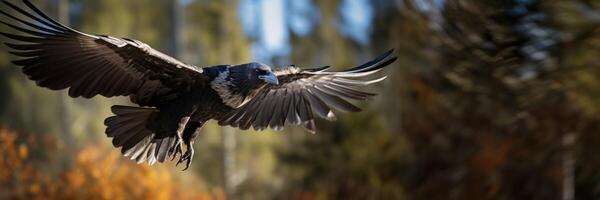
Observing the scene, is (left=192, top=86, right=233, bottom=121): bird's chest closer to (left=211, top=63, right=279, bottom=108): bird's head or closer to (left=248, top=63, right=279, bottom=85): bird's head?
(left=211, top=63, right=279, bottom=108): bird's head

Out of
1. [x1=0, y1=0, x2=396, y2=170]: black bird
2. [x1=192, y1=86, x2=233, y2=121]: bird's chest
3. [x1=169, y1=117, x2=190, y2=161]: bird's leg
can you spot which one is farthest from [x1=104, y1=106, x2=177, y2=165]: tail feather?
[x1=192, y1=86, x2=233, y2=121]: bird's chest

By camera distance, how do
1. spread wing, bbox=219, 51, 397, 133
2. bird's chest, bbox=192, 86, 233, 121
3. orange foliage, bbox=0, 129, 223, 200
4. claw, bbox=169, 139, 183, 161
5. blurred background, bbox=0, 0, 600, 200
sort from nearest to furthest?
bird's chest, bbox=192, 86, 233, 121 < claw, bbox=169, 139, 183, 161 < spread wing, bbox=219, 51, 397, 133 < blurred background, bbox=0, 0, 600, 200 < orange foliage, bbox=0, 129, 223, 200

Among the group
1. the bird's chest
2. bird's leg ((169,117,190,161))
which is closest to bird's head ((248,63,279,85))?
the bird's chest

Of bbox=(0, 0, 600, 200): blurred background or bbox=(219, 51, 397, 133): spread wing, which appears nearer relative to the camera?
bbox=(219, 51, 397, 133): spread wing

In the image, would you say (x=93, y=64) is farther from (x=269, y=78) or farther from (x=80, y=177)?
(x=80, y=177)

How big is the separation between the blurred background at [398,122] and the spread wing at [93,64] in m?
3.60

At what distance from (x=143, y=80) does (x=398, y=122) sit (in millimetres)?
10935

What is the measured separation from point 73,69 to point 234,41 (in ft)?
41.9

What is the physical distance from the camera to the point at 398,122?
15672 mm

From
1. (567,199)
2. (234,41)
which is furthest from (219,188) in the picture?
(567,199)

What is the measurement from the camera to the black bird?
4.82 meters

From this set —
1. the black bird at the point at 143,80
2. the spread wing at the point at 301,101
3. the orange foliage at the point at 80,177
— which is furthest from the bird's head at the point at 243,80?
the orange foliage at the point at 80,177

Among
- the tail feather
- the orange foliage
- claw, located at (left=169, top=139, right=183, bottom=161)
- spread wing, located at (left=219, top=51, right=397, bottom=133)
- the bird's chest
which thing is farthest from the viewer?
the orange foliage

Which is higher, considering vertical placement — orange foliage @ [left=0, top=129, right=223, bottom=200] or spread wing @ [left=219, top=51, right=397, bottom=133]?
spread wing @ [left=219, top=51, right=397, bottom=133]
